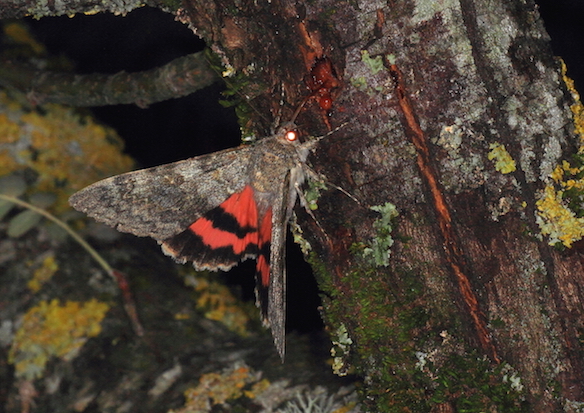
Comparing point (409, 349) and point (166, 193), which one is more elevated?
point (166, 193)

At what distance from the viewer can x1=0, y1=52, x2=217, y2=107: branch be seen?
188 cm

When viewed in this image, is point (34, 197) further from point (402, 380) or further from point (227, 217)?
point (402, 380)

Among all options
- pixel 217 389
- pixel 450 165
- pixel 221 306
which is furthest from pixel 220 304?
pixel 450 165

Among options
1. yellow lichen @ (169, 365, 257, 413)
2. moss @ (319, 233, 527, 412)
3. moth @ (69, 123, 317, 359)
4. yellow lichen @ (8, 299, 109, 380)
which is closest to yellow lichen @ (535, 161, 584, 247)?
moss @ (319, 233, 527, 412)

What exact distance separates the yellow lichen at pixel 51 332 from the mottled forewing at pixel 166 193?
0.50 meters

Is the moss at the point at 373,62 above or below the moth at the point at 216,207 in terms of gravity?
above

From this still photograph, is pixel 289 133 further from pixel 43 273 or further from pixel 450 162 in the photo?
pixel 43 273

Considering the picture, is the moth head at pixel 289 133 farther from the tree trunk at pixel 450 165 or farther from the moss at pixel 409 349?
the moss at pixel 409 349

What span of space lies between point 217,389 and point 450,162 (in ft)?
3.32

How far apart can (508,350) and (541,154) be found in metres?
0.48

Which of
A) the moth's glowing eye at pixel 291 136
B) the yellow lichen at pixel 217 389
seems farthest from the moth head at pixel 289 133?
the yellow lichen at pixel 217 389

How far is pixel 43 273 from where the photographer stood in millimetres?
1921

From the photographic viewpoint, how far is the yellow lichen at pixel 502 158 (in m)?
1.21

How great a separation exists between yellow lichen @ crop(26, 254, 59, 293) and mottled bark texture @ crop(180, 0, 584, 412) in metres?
1.11
